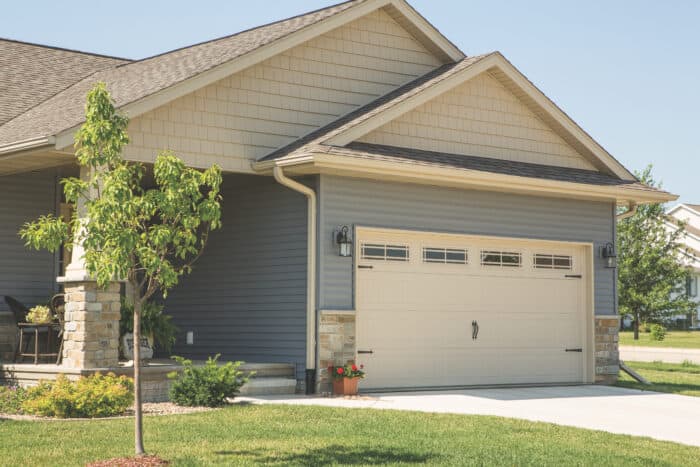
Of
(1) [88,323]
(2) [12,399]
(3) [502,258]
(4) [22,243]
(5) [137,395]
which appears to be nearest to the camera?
(5) [137,395]

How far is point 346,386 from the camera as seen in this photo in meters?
13.8

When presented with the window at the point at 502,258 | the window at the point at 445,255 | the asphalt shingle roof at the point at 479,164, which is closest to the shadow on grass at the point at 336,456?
the asphalt shingle roof at the point at 479,164

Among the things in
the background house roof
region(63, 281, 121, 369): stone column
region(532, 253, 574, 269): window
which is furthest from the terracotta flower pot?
the background house roof

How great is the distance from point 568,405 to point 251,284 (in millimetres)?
4956

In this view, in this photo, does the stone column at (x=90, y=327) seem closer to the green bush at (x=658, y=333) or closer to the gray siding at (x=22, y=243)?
the gray siding at (x=22, y=243)

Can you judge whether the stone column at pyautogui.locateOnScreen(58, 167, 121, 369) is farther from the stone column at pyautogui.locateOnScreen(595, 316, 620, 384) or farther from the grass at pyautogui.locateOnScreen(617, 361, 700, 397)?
the grass at pyautogui.locateOnScreen(617, 361, 700, 397)

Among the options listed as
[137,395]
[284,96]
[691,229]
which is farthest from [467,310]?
[691,229]

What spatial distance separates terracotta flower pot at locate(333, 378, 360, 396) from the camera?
13789mm

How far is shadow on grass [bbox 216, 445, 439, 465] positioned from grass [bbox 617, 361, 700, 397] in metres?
7.98

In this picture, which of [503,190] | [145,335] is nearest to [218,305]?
[145,335]

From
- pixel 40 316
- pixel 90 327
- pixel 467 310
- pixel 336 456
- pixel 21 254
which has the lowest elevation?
pixel 336 456

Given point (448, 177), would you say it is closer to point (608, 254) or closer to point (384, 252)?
point (384, 252)

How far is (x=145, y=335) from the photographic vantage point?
14352 mm

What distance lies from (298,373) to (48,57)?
29.6 ft
